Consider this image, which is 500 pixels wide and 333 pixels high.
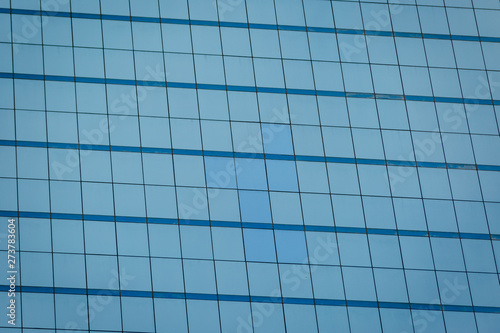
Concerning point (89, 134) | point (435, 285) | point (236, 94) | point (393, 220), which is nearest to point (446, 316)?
point (435, 285)

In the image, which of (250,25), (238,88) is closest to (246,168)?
(238,88)

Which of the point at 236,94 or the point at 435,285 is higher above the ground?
the point at 236,94

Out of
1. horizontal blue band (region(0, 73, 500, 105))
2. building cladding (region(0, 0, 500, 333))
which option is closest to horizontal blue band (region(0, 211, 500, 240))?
building cladding (region(0, 0, 500, 333))

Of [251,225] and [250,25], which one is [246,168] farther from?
[250,25]

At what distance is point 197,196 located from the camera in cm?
2228

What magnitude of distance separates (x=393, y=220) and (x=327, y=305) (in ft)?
8.99

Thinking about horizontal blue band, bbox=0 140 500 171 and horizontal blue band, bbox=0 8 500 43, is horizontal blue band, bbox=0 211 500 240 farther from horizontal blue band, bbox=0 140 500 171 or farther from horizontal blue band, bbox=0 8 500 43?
horizontal blue band, bbox=0 8 500 43

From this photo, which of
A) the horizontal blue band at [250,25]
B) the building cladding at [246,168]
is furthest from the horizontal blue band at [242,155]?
the horizontal blue band at [250,25]

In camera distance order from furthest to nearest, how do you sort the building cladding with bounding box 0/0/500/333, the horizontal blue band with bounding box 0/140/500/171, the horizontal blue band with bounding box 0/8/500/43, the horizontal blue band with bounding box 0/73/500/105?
the horizontal blue band with bounding box 0/8/500/43 < the horizontal blue band with bounding box 0/73/500/105 < the horizontal blue band with bounding box 0/140/500/171 < the building cladding with bounding box 0/0/500/333

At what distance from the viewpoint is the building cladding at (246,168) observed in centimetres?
2134

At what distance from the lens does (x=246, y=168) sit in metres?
22.8

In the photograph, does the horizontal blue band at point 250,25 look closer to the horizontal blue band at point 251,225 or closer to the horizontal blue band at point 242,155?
the horizontal blue band at point 242,155

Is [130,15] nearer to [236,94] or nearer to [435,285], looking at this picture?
[236,94]

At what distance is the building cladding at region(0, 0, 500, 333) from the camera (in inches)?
840
